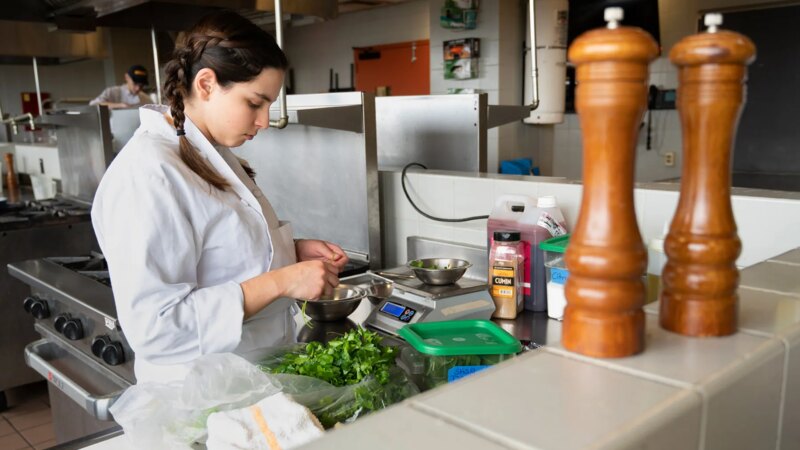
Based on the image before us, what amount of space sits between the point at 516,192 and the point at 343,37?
6.02 m

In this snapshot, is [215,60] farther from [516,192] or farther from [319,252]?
[516,192]

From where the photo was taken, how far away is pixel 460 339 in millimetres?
1296

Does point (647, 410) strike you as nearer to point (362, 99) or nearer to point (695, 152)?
point (695, 152)

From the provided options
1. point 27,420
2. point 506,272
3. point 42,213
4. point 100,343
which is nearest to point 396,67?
point 42,213

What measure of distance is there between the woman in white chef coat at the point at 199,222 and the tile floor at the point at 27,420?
216 cm

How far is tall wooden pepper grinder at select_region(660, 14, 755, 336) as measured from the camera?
63 cm

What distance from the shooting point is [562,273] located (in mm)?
1648

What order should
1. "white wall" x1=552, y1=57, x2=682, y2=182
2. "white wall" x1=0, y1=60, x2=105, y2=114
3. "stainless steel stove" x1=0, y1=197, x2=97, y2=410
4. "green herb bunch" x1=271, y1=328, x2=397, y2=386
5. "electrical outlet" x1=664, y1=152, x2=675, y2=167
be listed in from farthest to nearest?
"white wall" x1=0, y1=60, x2=105, y2=114 < "electrical outlet" x1=664, y1=152, x2=675, y2=167 < "white wall" x1=552, y1=57, x2=682, y2=182 < "stainless steel stove" x1=0, y1=197, x2=97, y2=410 < "green herb bunch" x1=271, y1=328, x2=397, y2=386

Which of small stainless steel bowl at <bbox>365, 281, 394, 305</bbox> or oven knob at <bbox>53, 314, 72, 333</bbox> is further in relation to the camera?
oven knob at <bbox>53, 314, 72, 333</bbox>

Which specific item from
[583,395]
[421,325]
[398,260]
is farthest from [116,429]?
[398,260]

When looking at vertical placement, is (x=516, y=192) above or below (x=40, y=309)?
A: above

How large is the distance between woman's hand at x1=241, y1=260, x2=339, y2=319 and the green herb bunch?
13 cm

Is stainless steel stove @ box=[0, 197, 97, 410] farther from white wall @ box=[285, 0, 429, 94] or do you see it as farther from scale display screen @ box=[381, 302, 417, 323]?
white wall @ box=[285, 0, 429, 94]

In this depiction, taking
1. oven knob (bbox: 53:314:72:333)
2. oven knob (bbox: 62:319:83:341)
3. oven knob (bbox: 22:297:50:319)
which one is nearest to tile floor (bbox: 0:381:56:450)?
oven knob (bbox: 22:297:50:319)
